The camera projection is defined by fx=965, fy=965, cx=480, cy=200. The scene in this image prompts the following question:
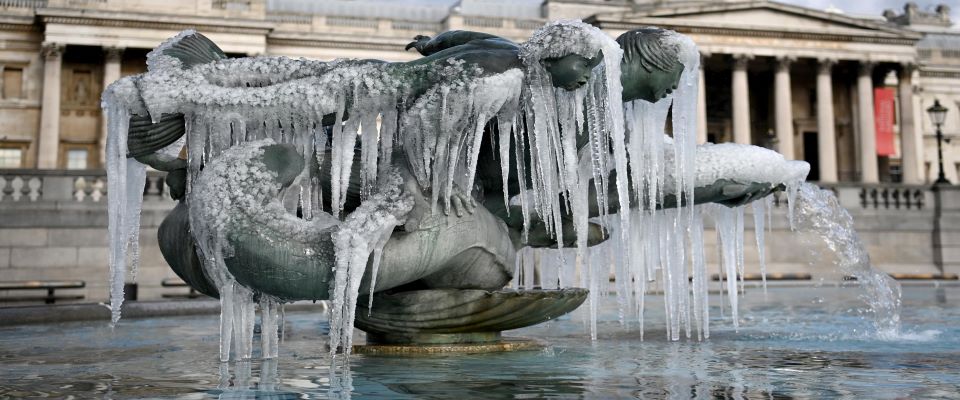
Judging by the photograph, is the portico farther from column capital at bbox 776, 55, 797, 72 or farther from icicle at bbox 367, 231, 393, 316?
icicle at bbox 367, 231, 393, 316

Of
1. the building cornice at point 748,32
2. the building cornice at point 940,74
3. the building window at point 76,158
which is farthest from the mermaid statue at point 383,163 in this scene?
the building cornice at point 940,74

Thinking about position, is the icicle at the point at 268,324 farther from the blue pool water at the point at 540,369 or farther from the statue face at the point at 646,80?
the statue face at the point at 646,80

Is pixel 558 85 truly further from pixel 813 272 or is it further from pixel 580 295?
pixel 813 272

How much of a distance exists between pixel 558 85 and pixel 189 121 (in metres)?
1.92

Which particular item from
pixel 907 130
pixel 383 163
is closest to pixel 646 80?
pixel 383 163

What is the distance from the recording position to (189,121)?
496 cm

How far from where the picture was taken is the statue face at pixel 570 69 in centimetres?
497

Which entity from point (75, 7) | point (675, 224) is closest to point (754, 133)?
point (75, 7)

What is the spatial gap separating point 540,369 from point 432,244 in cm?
84

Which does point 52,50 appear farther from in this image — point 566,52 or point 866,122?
point 566,52

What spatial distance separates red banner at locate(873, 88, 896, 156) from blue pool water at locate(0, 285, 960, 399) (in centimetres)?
4772

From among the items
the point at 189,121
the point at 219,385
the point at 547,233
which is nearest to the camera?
the point at 219,385

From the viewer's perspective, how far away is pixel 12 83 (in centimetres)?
4519

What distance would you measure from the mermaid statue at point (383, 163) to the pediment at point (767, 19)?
44242mm
